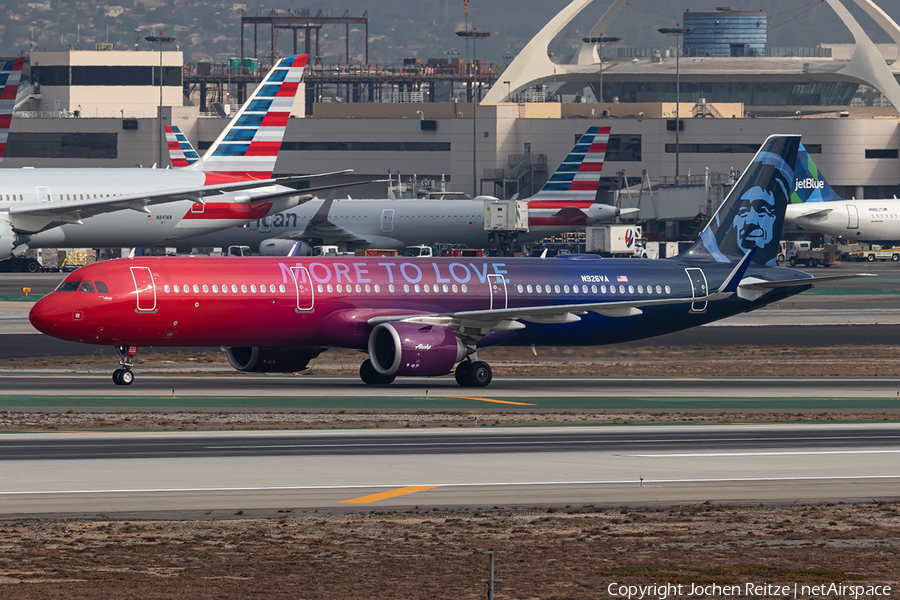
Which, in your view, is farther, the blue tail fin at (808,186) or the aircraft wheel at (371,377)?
the blue tail fin at (808,186)

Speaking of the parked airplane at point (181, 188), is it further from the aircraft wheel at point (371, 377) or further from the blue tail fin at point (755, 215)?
the aircraft wheel at point (371, 377)

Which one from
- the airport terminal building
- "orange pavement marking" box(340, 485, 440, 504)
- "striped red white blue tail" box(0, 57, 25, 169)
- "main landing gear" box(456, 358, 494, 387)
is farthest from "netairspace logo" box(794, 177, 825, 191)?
"orange pavement marking" box(340, 485, 440, 504)

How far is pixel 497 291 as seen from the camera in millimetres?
44219

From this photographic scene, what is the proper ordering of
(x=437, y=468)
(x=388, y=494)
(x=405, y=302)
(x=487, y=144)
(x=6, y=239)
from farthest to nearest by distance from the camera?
(x=487, y=144), (x=6, y=239), (x=405, y=302), (x=437, y=468), (x=388, y=494)

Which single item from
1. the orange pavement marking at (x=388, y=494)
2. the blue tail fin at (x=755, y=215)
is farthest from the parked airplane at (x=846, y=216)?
the orange pavement marking at (x=388, y=494)

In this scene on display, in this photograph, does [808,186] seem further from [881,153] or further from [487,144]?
[487,144]

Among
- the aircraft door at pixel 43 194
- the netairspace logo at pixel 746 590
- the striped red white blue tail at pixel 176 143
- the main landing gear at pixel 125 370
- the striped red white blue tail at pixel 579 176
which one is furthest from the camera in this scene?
the striped red white blue tail at pixel 176 143

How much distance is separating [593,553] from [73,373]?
3020 centimetres

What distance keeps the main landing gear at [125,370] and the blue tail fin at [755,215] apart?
2143 cm

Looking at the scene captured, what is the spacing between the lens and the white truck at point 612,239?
11362 cm

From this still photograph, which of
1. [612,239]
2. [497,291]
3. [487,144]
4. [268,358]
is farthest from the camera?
[487,144]

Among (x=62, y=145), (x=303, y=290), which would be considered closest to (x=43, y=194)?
(x=303, y=290)

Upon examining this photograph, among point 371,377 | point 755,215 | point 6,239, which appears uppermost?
point 755,215

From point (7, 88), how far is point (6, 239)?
699 inches
